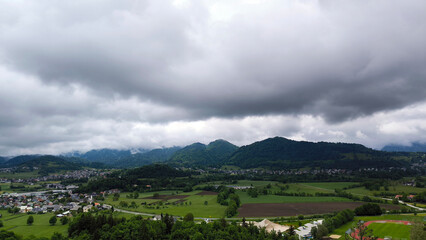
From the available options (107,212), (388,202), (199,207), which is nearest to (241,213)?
(199,207)

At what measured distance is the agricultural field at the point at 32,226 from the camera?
63250 millimetres

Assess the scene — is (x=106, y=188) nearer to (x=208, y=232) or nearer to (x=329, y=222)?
(x=208, y=232)

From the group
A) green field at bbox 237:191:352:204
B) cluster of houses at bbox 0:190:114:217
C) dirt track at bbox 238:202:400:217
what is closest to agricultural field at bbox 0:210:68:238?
cluster of houses at bbox 0:190:114:217

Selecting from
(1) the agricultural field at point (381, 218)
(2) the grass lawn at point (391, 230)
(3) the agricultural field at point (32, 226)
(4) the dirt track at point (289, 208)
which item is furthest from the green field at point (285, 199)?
(3) the agricultural field at point (32, 226)

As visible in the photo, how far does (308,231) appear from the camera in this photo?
59.9 metres

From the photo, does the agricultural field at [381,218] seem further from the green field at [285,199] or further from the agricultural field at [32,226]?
the agricultural field at [32,226]

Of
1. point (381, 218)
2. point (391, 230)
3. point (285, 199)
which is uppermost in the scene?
point (391, 230)

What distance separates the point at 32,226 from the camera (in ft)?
232

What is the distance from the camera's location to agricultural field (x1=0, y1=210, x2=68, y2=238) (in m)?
63.2

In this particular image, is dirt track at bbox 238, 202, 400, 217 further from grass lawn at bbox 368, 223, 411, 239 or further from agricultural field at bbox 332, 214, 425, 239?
grass lawn at bbox 368, 223, 411, 239

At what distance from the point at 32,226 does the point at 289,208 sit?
92.1 m

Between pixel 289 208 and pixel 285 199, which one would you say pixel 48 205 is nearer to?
pixel 289 208

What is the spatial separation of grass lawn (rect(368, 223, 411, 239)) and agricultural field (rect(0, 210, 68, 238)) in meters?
86.3

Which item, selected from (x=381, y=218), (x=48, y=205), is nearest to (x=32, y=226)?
(x=48, y=205)
